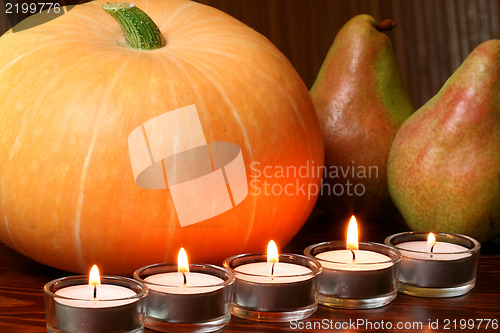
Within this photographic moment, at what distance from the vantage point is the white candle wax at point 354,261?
712mm

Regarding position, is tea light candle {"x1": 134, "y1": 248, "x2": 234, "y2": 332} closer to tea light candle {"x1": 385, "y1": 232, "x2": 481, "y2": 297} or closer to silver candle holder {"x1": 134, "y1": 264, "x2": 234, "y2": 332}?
silver candle holder {"x1": 134, "y1": 264, "x2": 234, "y2": 332}

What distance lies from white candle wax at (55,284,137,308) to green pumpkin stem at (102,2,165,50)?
29 centimetres

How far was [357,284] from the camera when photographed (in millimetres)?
706

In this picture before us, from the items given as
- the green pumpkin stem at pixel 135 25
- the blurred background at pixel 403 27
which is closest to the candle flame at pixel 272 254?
the green pumpkin stem at pixel 135 25

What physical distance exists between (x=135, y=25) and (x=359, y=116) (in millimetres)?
370

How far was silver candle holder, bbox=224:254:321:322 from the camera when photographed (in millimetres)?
661

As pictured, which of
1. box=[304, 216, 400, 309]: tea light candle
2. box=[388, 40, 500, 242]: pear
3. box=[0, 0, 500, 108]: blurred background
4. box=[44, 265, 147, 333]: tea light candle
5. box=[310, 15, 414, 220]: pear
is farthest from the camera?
box=[0, 0, 500, 108]: blurred background

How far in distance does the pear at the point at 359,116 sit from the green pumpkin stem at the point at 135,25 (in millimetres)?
323

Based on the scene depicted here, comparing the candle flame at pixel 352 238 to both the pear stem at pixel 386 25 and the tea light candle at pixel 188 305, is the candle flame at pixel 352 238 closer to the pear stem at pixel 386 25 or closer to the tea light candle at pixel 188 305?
the tea light candle at pixel 188 305

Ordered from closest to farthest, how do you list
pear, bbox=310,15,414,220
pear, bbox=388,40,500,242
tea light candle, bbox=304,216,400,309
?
1. tea light candle, bbox=304,216,400,309
2. pear, bbox=388,40,500,242
3. pear, bbox=310,15,414,220

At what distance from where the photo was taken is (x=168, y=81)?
2.52 ft

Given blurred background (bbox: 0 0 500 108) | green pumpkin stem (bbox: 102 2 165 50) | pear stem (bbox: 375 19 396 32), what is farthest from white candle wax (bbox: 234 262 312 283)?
blurred background (bbox: 0 0 500 108)

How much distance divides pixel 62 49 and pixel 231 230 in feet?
0.86

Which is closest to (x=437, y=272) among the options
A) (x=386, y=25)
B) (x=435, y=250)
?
(x=435, y=250)
